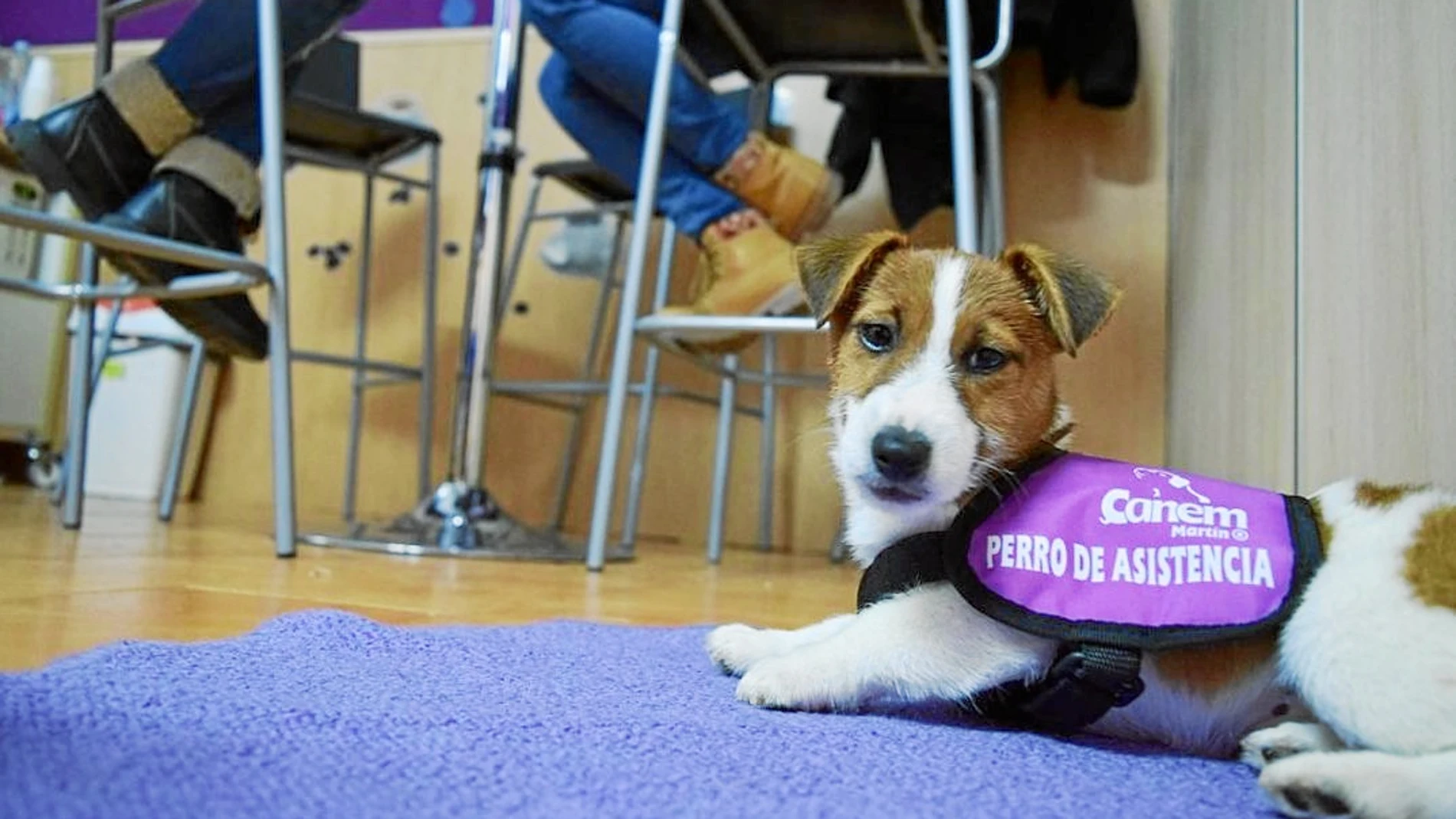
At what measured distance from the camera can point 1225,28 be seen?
82.8 inches

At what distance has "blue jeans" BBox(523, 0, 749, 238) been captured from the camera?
2.10 m

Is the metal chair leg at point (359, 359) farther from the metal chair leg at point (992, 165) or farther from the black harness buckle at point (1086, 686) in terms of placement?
the black harness buckle at point (1086, 686)

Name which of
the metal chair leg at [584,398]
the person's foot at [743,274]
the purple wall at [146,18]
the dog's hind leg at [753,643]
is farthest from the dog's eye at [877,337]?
the purple wall at [146,18]

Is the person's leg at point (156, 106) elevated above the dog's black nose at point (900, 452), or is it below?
above

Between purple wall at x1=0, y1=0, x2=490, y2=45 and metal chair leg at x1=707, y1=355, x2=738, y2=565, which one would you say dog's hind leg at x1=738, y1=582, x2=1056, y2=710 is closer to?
metal chair leg at x1=707, y1=355, x2=738, y2=565

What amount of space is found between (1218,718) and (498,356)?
2.81m

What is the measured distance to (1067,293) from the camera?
105 cm

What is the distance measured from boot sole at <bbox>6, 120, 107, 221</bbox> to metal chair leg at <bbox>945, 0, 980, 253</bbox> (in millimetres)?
1558

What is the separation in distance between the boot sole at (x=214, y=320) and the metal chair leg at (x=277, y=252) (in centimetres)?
35

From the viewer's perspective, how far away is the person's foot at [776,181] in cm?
209

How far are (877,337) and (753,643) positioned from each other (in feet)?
1.09

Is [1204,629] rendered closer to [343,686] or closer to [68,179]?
[343,686]

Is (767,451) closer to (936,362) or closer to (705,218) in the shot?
(705,218)

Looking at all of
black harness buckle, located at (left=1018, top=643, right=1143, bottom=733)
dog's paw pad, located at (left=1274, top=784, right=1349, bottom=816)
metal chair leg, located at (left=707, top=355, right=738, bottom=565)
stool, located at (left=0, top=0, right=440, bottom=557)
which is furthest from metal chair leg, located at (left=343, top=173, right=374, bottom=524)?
dog's paw pad, located at (left=1274, top=784, right=1349, bottom=816)
